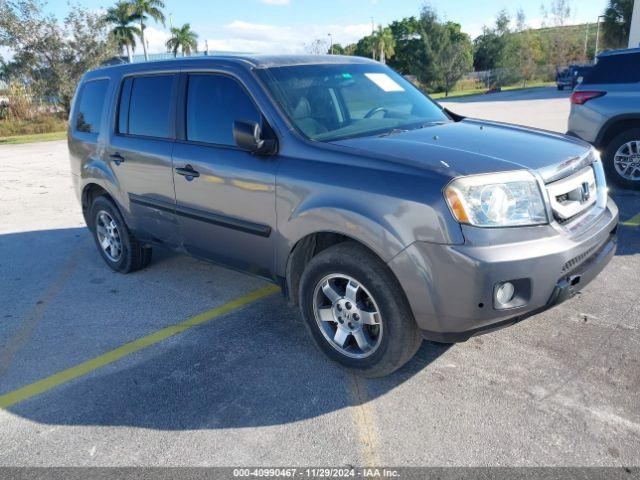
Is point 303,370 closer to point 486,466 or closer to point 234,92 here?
point 486,466

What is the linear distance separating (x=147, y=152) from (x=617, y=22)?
Answer: 171 ft

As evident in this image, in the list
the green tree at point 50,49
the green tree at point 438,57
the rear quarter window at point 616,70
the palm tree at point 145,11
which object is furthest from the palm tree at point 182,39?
the rear quarter window at point 616,70

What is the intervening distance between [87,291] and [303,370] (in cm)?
268

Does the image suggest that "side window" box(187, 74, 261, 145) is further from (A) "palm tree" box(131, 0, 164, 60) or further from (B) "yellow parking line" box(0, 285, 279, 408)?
(A) "palm tree" box(131, 0, 164, 60)

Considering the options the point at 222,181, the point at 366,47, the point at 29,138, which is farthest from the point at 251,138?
the point at 366,47

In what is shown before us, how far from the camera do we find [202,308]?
456 centimetres

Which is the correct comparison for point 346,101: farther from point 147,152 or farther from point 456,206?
point 147,152

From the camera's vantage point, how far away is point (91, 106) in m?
5.47

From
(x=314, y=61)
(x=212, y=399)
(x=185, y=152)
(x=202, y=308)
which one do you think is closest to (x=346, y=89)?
(x=314, y=61)

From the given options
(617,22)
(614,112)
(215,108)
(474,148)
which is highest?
(617,22)

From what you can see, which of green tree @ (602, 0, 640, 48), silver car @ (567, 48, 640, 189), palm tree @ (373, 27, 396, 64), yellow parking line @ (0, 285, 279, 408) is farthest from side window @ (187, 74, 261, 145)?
palm tree @ (373, 27, 396, 64)

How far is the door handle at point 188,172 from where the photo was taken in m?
4.08

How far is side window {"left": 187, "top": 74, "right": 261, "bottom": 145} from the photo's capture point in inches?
151

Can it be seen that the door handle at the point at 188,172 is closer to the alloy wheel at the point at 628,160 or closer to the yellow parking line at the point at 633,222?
the yellow parking line at the point at 633,222
